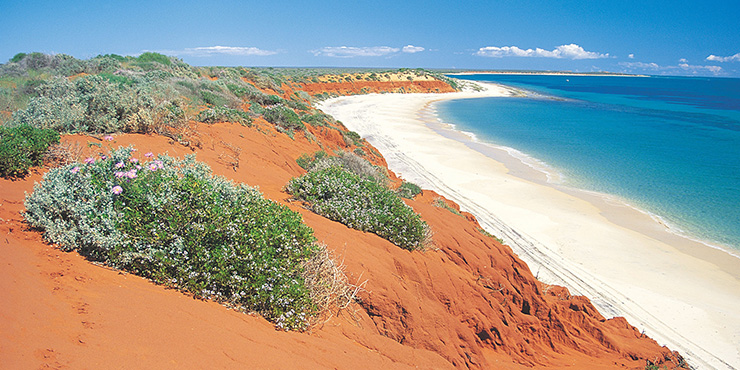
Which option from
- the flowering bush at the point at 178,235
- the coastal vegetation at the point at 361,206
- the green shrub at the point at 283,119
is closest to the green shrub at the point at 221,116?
the green shrub at the point at 283,119

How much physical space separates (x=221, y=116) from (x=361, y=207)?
7.83 metres

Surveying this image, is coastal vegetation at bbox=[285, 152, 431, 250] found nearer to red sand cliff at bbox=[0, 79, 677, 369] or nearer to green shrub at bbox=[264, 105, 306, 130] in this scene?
red sand cliff at bbox=[0, 79, 677, 369]

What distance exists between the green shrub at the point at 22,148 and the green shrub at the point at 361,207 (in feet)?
13.6

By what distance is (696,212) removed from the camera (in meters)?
16.3

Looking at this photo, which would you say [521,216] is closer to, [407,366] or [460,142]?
[407,366]

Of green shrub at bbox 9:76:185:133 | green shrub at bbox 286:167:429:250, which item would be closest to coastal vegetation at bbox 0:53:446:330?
green shrub at bbox 286:167:429:250

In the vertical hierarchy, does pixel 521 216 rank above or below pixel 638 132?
below

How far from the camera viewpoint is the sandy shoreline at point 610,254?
9.38m

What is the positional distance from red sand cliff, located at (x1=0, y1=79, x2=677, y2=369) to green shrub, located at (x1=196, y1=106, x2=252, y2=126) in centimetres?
160

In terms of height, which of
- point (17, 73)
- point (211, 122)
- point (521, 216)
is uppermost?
point (17, 73)

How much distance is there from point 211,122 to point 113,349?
10421mm

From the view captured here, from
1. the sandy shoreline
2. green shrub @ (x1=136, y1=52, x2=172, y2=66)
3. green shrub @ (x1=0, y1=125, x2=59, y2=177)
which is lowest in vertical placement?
the sandy shoreline

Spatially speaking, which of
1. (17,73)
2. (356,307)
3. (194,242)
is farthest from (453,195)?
(17,73)

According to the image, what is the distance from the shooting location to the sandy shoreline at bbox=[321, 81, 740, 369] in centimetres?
938
